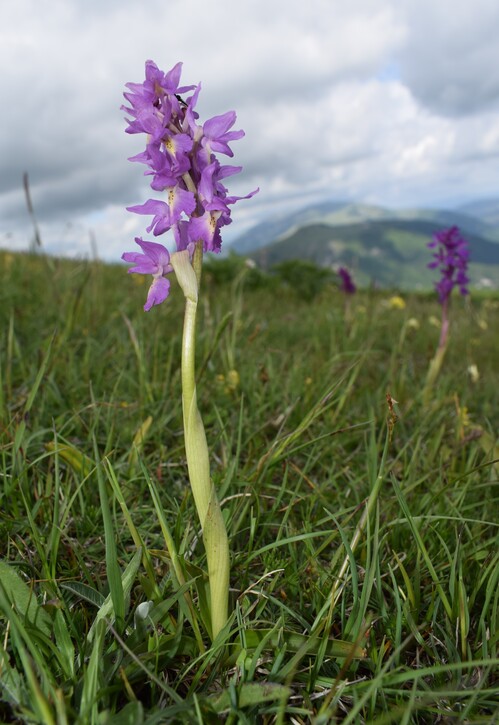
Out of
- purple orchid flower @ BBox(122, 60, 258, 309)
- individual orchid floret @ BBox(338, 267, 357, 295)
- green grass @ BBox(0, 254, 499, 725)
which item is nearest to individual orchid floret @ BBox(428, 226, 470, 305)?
green grass @ BBox(0, 254, 499, 725)

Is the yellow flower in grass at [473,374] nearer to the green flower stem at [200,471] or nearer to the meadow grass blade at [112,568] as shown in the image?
the green flower stem at [200,471]

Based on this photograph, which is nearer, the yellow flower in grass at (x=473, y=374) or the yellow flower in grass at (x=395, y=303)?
the yellow flower in grass at (x=473, y=374)

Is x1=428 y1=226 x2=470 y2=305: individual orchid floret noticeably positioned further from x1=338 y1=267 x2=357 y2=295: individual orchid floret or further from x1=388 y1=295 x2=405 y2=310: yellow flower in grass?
x1=388 y1=295 x2=405 y2=310: yellow flower in grass

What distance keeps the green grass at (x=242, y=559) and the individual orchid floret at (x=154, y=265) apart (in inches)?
23.3

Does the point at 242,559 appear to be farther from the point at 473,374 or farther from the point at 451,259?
the point at 451,259

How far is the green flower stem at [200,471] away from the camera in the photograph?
1.57 meters

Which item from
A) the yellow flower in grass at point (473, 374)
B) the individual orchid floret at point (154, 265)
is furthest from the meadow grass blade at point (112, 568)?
the yellow flower in grass at point (473, 374)

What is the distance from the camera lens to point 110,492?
7.57 feet

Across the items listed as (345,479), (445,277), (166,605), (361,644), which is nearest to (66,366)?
(345,479)

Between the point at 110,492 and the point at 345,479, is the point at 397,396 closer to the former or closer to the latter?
the point at 345,479

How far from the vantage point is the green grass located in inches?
56.2

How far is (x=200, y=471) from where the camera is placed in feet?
5.17

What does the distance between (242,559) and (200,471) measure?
0.63m

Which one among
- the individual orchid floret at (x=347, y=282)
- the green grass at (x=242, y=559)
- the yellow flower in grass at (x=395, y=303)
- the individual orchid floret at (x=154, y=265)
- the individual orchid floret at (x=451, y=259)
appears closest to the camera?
the green grass at (x=242, y=559)
